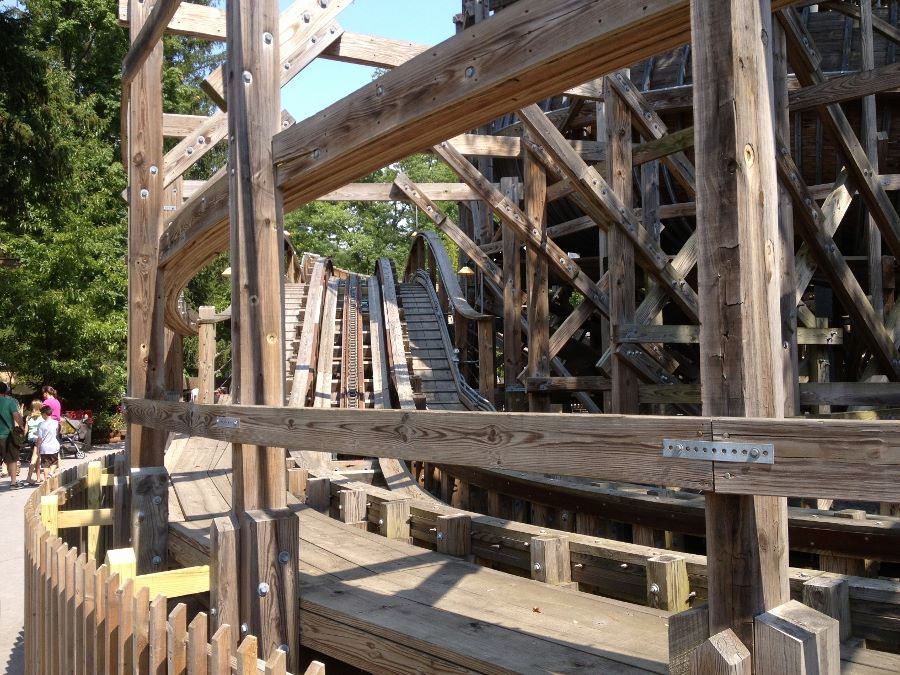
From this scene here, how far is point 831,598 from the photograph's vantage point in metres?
2.85

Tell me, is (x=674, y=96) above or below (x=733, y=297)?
above

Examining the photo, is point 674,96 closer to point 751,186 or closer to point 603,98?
point 603,98

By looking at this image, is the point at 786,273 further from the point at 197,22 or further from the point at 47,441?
the point at 47,441

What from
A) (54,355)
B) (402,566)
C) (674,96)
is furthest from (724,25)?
(54,355)

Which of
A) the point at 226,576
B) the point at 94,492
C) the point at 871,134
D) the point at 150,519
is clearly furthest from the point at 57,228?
the point at 226,576

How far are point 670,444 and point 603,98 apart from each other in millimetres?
6625

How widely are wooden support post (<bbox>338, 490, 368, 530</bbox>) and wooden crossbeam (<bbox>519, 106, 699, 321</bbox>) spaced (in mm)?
3502

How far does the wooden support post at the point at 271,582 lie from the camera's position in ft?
11.4

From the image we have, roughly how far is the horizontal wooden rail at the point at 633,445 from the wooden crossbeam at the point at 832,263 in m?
4.49

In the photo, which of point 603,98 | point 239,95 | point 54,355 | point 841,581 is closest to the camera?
point 841,581

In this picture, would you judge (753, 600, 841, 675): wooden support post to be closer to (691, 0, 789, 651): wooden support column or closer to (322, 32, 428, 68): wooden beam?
(691, 0, 789, 651): wooden support column

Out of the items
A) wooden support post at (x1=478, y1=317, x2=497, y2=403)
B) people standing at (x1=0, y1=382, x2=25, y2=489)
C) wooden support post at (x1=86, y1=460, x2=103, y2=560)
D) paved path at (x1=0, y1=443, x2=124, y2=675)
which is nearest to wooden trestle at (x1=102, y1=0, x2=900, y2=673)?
wooden support post at (x1=86, y1=460, x2=103, y2=560)

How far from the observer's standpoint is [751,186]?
199 cm

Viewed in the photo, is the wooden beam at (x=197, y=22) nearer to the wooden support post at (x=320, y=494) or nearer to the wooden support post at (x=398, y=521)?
the wooden support post at (x=320, y=494)
